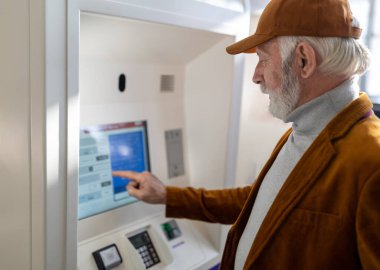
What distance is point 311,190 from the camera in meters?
0.88

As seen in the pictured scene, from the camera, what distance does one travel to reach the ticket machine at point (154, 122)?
1.25 m

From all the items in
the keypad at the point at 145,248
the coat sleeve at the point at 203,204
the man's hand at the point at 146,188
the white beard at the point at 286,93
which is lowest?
the keypad at the point at 145,248

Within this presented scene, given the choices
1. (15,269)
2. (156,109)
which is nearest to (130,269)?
(15,269)

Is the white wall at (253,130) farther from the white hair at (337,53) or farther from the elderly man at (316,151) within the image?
the white hair at (337,53)

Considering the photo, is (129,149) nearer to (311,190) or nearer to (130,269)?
(130,269)

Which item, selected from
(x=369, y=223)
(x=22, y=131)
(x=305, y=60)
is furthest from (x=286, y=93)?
(x=22, y=131)

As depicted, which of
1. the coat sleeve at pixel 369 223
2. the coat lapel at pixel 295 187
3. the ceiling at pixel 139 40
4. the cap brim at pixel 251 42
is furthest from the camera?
the ceiling at pixel 139 40

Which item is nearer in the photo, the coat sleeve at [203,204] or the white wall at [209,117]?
the coat sleeve at [203,204]

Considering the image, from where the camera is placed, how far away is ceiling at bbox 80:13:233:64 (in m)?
1.11

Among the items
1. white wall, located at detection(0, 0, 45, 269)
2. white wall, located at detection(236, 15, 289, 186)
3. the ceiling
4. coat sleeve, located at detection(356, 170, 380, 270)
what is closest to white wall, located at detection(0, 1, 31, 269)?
white wall, located at detection(0, 0, 45, 269)

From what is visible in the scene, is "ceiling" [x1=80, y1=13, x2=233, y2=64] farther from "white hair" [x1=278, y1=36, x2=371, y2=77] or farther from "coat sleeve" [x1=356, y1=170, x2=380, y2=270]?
"coat sleeve" [x1=356, y1=170, x2=380, y2=270]

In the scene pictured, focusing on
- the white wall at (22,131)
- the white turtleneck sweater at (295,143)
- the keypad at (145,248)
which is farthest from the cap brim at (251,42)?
the keypad at (145,248)

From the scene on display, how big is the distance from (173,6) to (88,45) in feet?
0.99

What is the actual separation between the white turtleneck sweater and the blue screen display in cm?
54
